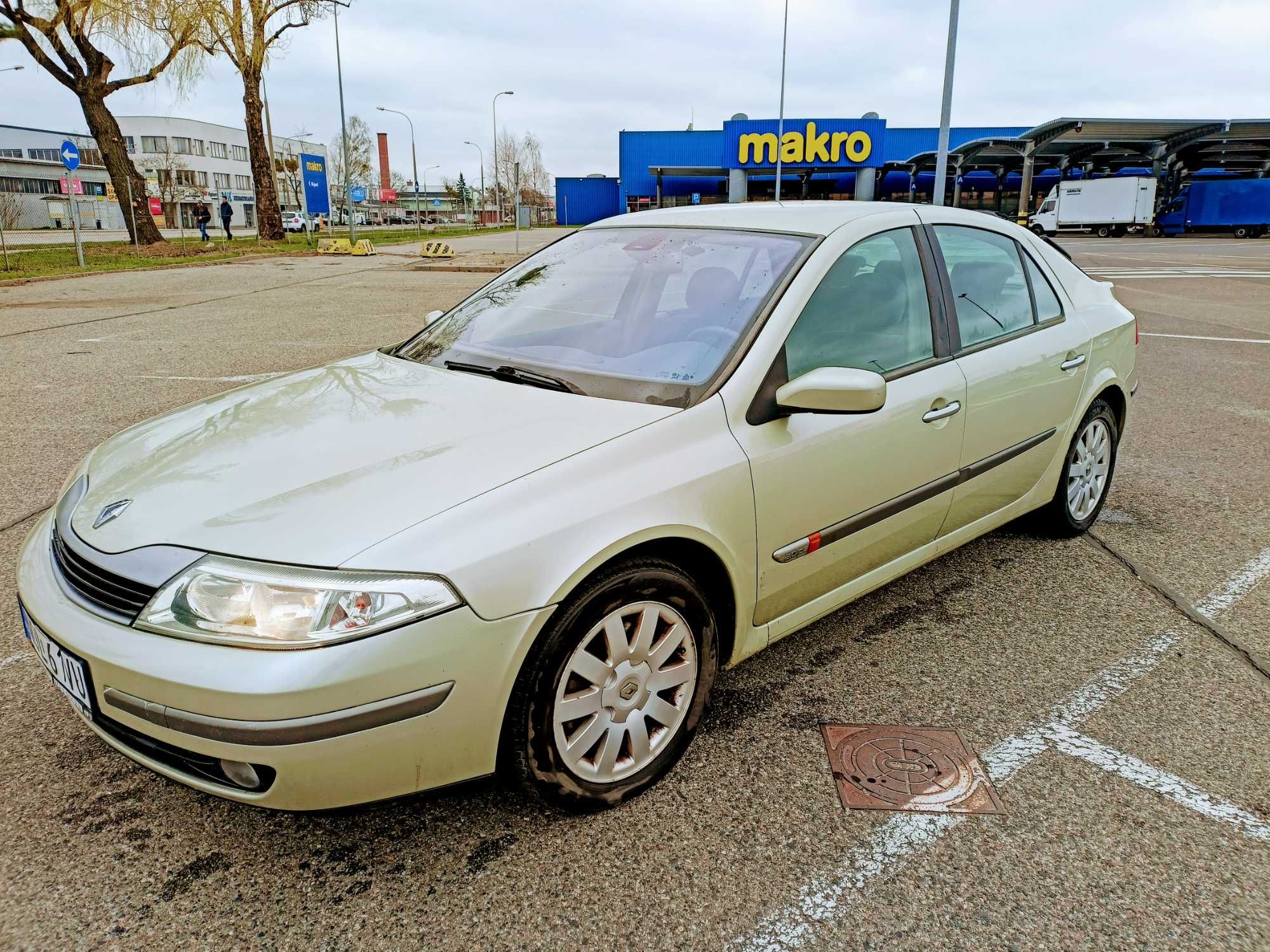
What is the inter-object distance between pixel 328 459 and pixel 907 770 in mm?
1804

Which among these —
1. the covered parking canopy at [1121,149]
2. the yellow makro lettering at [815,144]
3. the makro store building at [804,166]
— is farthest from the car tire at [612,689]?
the yellow makro lettering at [815,144]

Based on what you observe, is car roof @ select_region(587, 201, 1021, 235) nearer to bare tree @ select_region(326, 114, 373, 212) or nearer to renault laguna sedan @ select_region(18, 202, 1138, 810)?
renault laguna sedan @ select_region(18, 202, 1138, 810)

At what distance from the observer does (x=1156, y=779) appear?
2488 millimetres

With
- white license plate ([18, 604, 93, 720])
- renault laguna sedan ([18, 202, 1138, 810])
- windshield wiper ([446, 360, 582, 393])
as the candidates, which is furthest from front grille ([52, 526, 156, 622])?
windshield wiper ([446, 360, 582, 393])

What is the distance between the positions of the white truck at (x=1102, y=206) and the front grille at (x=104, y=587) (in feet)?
141

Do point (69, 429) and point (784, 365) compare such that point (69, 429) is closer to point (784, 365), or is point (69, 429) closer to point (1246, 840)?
point (784, 365)

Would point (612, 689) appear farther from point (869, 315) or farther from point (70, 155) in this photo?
point (70, 155)

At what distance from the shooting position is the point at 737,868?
2160mm

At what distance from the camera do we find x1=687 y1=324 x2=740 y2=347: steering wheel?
8.82 ft

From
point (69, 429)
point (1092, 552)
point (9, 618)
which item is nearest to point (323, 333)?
point (69, 429)

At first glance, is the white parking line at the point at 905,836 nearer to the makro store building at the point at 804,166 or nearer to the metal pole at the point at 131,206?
the metal pole at the point at 131,206

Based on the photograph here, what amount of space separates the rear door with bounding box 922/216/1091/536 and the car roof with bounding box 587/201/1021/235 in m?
0.17

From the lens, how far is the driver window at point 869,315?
281 cm

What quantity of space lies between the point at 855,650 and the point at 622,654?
1.29 meters
